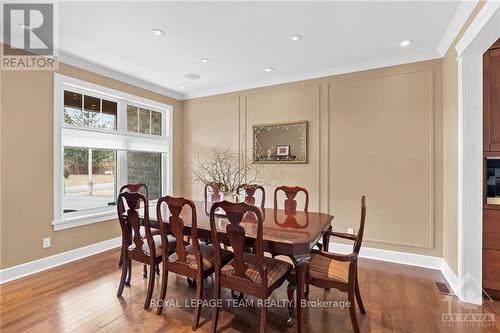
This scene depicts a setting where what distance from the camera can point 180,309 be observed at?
7.57 ft

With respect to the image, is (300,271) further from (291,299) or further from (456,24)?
(456,24)

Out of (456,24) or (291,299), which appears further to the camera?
(456,24)

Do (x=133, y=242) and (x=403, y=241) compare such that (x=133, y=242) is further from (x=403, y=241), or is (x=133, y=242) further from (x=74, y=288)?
(x=403, y=241)

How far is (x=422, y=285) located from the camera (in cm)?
274

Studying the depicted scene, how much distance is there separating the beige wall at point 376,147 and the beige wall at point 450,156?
125 mm

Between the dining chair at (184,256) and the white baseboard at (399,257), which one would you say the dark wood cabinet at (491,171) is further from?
the dining chair at (184,256)

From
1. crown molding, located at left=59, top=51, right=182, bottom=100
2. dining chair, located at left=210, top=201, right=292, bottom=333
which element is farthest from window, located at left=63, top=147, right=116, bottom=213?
dining chair, located at left=210, top=201, right=292, bottom=333

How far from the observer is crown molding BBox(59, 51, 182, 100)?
3342 mm

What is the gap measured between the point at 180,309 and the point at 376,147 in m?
3.06

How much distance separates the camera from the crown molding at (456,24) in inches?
87.7

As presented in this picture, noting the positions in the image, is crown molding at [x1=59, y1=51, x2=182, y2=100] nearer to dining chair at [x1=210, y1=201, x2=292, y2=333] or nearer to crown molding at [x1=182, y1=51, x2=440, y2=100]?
crown molding at [x1=182, y1=51, x2=440, y2=100]

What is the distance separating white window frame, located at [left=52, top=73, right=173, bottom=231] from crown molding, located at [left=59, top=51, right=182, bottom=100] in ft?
0.68

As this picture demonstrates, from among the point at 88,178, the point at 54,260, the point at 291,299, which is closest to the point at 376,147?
the point at 291,299

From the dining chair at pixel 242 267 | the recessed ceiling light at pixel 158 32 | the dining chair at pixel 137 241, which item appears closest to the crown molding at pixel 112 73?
the recessed ceiling light at pixel 158 32
